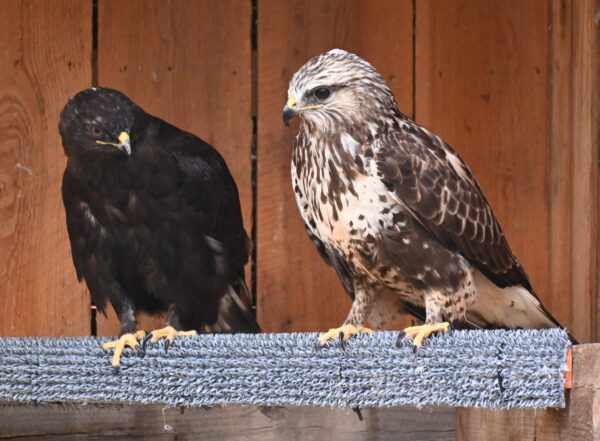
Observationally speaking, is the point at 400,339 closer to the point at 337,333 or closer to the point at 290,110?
the point at 337,333

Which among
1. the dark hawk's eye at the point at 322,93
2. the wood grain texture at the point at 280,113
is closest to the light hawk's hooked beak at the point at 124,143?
the dark hawk's eye at the point at 322,93

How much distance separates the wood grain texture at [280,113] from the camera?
15.8ft

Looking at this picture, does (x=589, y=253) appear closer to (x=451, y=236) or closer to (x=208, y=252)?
(x=451, y=236)

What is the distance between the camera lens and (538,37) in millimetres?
4867

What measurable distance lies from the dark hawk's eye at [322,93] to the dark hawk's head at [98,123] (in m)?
0.69

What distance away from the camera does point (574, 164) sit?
4668 mm

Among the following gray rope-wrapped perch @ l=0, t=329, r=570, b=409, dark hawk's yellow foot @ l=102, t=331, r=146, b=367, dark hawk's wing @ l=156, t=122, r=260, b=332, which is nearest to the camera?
gray rope-wrapped perch @ l=0, t=329, r=570, b=409

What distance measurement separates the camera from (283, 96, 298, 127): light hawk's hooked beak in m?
3.87

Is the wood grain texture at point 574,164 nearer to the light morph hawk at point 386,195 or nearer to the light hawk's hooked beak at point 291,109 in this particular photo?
the light morph hawk at point 386,195

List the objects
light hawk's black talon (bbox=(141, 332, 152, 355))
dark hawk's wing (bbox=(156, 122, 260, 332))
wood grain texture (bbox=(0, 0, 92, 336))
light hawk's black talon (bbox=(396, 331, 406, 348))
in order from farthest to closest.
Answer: wood grain texture (bbox=(0, 0, 92, 336)) < dark hawk's wing (bbox=(156, 122, 260, 332)) < light hawk's black talon (bbox=(141, 332, 152, 355)) < light hawk's black talon (bbox=(396, 331, 406, 348))

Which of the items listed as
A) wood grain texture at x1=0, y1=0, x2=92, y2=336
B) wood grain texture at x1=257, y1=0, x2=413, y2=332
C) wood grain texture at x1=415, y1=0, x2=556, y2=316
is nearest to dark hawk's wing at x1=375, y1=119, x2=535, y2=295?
wood grain texture at x1=415, y1=0, x2=556, y2=316

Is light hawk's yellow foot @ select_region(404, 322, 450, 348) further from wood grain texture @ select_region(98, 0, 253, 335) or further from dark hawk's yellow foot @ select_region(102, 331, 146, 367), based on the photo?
wood grain texture @ select_region(98, 0, 253, 335)

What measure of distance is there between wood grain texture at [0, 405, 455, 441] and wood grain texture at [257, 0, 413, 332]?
1.49 ft

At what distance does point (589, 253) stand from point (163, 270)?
165 cm
